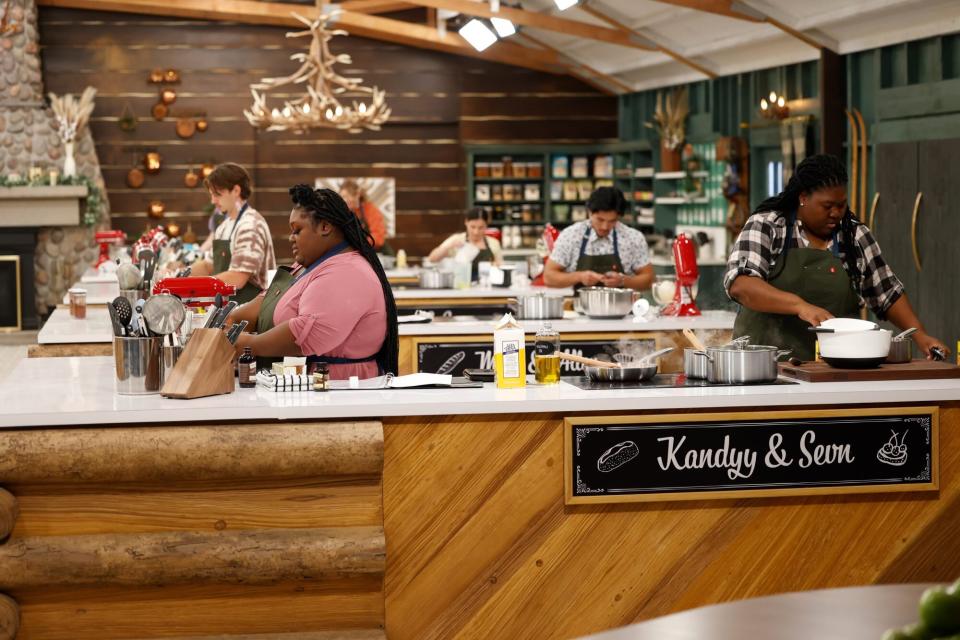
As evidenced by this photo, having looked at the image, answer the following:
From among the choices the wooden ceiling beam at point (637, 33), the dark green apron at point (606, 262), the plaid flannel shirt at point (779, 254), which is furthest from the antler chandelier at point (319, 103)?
the plaid flannel shirt at point (779, 254)

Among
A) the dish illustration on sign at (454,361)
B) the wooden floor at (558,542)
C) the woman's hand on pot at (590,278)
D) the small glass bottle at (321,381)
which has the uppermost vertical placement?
the woman's hand on pot at (590,278)

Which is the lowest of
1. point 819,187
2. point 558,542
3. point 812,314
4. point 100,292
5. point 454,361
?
point 558,542

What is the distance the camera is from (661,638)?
183cm

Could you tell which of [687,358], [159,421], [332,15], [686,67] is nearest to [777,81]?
[686,67]

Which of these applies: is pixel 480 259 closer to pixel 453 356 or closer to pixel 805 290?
pixel 453 356

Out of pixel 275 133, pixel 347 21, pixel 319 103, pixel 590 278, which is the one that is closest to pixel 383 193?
pixel 275 133

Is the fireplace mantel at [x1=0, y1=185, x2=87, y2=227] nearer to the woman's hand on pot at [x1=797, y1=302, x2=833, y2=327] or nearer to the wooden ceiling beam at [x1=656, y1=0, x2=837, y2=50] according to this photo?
the wooden ceiling beam at [x1=656, y1=0, x2=837, y2=50]

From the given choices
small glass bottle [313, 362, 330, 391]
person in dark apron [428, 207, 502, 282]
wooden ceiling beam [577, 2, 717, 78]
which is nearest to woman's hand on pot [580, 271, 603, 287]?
person in dark apron [428, 207, 502, 282]

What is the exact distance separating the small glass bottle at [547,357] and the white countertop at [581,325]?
6.70 ft

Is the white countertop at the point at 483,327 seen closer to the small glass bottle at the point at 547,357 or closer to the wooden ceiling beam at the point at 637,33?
the small glass bottle at the point at 547,357

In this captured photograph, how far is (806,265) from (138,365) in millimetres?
2330

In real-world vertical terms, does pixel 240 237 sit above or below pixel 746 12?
below

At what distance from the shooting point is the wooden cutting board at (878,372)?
161 inches

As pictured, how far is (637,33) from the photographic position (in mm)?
13219
